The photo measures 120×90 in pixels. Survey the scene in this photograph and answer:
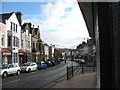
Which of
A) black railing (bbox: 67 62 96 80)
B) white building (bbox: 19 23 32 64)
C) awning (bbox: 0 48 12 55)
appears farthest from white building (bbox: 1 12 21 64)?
black railing (bbox: 67 62 96 80)

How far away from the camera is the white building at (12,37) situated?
35.2 metres

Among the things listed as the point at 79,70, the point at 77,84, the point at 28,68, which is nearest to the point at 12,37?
the point at 28,68

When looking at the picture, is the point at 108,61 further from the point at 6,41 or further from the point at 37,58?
the point at 37,58

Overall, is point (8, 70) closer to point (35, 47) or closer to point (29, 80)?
point (29, 80)

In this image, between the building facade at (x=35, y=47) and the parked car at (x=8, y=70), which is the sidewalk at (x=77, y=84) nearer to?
the parked car at (x=8, y=70)

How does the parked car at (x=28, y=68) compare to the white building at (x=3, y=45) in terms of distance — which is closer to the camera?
the parked car at (x=28, y=68)

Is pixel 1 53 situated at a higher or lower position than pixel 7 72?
higher

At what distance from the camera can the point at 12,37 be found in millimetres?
36594

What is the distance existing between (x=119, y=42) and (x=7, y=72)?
2098cm

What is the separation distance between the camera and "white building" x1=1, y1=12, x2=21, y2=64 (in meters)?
35.2

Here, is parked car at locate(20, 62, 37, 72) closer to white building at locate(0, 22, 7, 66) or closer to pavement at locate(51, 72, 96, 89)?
white building at locate(0, 22, 7, 66)

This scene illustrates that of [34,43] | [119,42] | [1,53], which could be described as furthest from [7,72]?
[34,43]

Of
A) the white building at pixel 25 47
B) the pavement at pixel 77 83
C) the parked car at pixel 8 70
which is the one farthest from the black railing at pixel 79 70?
the white building at pixel 25 47

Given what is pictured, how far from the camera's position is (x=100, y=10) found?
4.45m
